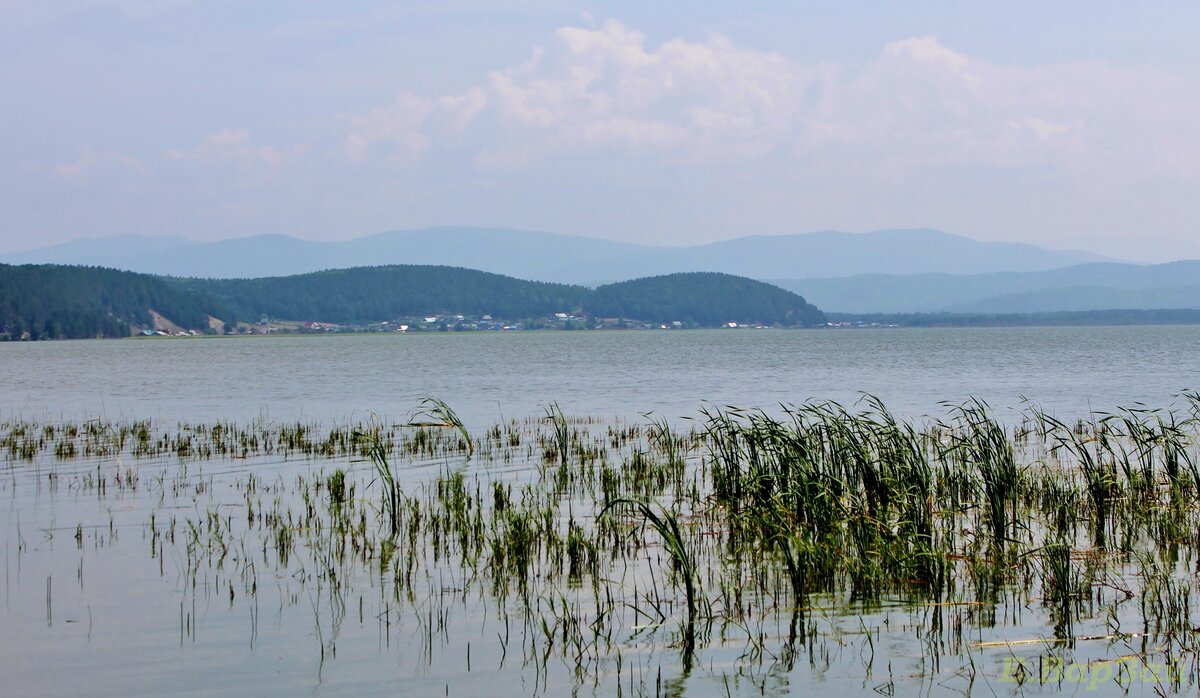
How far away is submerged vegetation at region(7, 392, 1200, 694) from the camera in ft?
27.1

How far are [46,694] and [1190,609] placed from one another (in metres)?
8.60

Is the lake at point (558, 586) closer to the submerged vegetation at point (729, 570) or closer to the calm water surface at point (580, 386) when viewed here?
the submerged vegetation at point (729, 570)

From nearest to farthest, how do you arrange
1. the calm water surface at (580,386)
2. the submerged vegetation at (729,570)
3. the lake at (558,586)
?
the lake at (558,586) < the submerged vegetation at (729,570) < the calm water surface at (580,386)

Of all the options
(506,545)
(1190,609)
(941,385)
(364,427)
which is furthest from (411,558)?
(941,385)

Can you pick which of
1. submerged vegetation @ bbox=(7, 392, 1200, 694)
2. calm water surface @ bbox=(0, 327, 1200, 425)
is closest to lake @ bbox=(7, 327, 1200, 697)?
submerged vegetation @ bbox=(7, 392, 1200, 694)

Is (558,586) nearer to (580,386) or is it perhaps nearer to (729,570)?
(729,570)

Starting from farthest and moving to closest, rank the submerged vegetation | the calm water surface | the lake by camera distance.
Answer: the calm water surface
the submerged vegetation
the lake

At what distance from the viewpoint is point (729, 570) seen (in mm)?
11094

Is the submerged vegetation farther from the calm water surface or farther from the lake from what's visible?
the calm water surface

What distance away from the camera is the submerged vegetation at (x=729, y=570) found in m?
8.27

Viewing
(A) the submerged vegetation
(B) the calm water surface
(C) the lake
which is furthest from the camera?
(B) the calm water surface

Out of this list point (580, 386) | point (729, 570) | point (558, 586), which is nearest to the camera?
point (558, 586)

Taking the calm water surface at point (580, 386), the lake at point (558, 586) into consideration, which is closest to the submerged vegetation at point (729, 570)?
the lake at point (558, 586)

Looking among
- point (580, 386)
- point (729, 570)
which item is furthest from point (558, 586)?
point (580, 386)
